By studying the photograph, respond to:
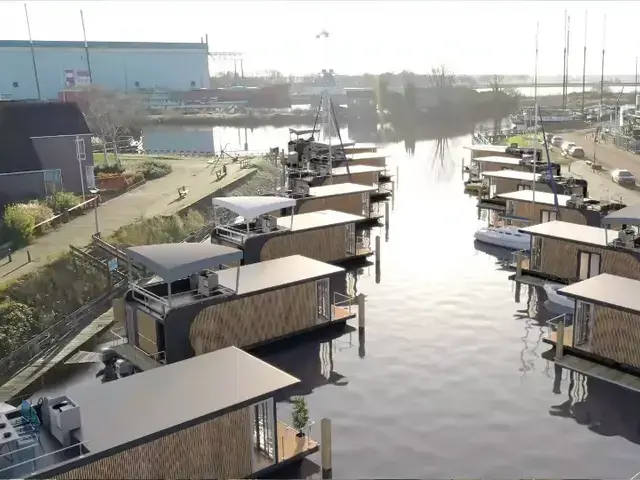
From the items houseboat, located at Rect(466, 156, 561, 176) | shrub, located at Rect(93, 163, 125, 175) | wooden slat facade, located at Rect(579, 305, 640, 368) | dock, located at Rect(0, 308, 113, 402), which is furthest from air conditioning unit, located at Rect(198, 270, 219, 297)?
shrub, located at Rect(93, 163, 125, 175)

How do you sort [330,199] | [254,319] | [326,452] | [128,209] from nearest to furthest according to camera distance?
[326,452] < [254,319] < [330,199] < [128,209]

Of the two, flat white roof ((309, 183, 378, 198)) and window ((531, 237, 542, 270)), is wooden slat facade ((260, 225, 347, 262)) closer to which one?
flat white roof ((309, 183, 378, 198))

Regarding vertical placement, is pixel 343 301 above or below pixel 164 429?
below

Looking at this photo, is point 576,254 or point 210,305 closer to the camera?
point 210,305

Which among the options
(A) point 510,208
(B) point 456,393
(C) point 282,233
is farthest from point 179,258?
(A) point 510,208

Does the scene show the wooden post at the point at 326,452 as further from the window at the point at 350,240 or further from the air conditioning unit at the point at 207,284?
the window at the point at 350,240

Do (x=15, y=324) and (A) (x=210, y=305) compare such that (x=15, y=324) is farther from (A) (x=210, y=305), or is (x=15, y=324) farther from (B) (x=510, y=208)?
(B) (x=510, y=208)
